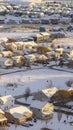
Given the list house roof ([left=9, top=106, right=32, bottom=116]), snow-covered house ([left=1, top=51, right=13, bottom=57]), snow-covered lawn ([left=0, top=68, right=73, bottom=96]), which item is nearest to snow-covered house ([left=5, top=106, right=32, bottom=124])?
house roof ([left=9, top=106, right=32, bottom=116])

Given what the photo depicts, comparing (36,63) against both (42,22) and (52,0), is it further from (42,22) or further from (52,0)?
(52,0)

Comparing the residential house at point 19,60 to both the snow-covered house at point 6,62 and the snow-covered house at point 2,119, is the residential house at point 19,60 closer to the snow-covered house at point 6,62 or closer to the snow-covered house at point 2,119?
the snow-covered house at point 6,62

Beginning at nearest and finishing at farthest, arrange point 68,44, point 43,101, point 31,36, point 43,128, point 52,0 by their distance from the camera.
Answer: point 43,128 → point 43,101 → point 68,44 → point 31,36 → point 52,0

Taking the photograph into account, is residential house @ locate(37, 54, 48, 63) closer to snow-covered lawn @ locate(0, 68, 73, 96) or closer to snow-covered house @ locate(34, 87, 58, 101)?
snow-covered lawn @ locate(0, 68, 73, 96)

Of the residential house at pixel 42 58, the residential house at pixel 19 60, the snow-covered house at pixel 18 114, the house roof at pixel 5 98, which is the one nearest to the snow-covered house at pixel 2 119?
the snow-covered house at pixel 18 114

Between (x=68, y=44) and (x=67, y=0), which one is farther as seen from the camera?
(x=67, y=0)

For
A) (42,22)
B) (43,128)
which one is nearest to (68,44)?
(42,22)

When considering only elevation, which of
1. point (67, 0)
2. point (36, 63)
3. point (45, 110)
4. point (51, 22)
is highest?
point (45, 110)
